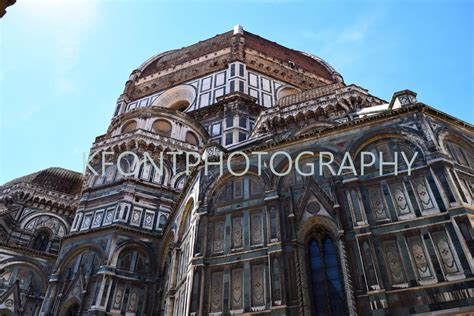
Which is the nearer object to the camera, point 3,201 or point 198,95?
point 3,201

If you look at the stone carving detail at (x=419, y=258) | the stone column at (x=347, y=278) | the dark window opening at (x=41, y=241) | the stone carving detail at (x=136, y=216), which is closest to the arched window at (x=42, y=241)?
the dark window opening at (x=41, y=241)

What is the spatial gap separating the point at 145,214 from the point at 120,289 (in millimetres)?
4584

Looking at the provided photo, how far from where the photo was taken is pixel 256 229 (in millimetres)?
13789

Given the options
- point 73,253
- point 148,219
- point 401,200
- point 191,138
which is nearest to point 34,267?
point 73,253

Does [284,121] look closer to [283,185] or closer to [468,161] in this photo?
[283,185]

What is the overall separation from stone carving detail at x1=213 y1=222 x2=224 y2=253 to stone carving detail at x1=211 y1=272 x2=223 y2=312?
3.14ft

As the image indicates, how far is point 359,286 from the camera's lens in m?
11.2

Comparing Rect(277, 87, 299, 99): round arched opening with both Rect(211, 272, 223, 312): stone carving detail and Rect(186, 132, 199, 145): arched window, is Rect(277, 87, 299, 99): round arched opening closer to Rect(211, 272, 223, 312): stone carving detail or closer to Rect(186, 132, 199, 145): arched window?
Rect(186, 132, 199, 145): arched window

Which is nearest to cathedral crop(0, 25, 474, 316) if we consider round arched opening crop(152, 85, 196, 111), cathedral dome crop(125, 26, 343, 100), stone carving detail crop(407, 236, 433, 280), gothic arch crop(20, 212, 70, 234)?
stone carving detail crop(407, 236, 433, 280)

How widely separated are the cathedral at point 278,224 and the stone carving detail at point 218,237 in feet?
0.15

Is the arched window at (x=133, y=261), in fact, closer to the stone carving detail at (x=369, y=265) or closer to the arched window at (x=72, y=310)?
the arched window at (x=72, y=310)

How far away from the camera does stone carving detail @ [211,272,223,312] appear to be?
12531 millimetres

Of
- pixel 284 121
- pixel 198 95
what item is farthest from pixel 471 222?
pixel 198 95

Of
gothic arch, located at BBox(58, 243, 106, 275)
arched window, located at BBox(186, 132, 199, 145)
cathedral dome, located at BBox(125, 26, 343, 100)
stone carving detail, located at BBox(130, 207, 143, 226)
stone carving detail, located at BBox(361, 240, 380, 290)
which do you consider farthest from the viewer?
cathedral dome, located at BBox(125, 26, 343, 100)
